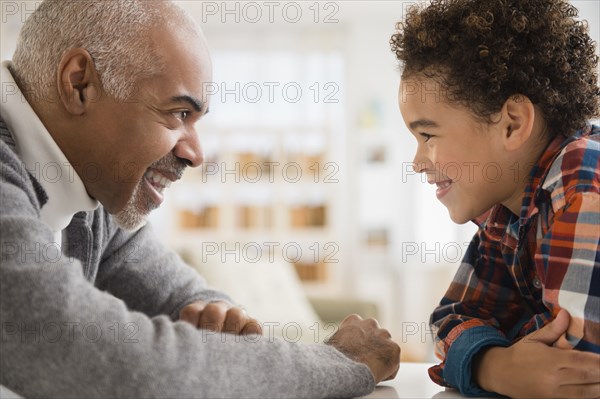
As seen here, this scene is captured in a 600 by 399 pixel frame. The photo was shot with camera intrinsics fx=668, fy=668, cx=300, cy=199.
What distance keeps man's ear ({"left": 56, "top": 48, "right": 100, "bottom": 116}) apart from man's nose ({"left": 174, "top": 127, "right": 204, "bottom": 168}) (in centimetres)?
18

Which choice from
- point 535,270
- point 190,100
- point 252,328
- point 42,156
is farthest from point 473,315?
point 42,156

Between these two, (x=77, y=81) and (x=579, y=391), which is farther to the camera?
(x=77, y=81)

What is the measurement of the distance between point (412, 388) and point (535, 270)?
28 centimetres

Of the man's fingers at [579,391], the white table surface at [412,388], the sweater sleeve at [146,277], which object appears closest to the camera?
the man's fingers at [579,391]

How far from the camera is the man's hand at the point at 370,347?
3.30ft

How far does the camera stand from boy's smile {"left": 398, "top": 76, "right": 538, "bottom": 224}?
1.12m

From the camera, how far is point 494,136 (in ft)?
3.71

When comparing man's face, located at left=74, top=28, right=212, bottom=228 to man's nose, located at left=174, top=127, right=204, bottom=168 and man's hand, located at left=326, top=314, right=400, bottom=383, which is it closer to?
man's nose, located at left=174, top=127, right=204, bottom=168

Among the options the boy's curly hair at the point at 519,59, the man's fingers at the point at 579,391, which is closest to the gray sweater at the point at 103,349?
the man's fingers at the point at 579,391

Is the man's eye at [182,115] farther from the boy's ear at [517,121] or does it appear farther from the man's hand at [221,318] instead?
the boy's ear at [517,121]

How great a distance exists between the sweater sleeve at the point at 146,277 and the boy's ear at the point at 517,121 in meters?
0.67

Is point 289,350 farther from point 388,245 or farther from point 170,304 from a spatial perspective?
point 388,245

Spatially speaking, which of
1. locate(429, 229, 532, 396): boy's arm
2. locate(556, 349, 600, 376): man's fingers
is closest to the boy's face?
locate(429, 229, 532, 396): boy's arm

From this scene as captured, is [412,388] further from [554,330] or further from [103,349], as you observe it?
[103,349]
